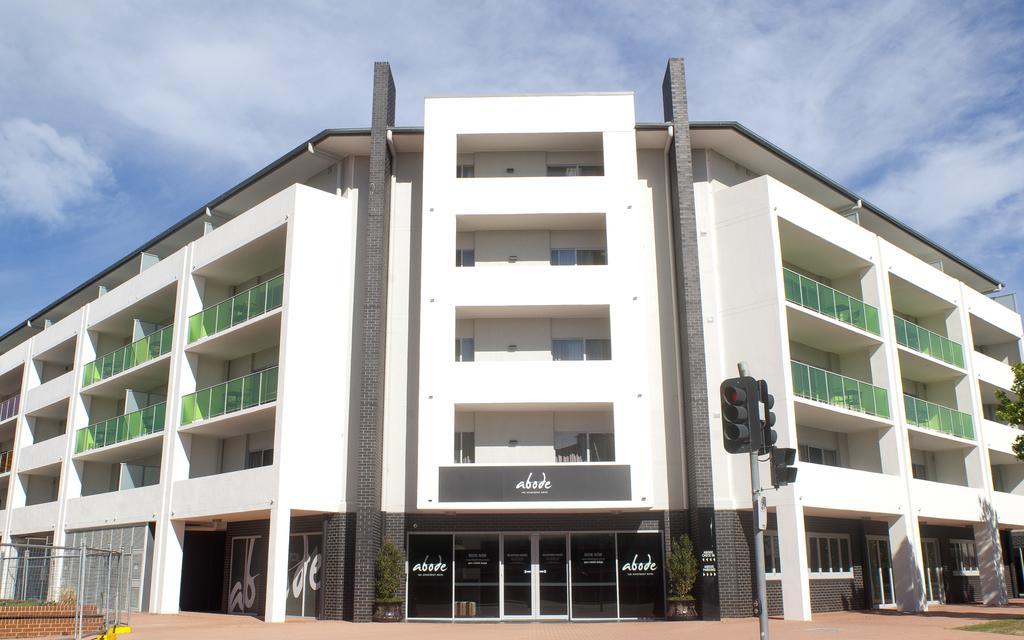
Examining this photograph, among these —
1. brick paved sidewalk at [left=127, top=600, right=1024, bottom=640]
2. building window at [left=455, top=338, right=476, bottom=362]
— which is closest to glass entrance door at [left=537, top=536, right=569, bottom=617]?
brick paved sidewalk at [left=127, top=600, right=1024, bottom=640]

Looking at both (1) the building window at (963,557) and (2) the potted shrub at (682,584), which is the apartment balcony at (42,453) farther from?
(1) the building window at (963,557)

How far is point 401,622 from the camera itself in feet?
81.0

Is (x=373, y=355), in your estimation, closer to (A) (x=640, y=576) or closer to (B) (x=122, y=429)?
(A) (x=640, y=576)

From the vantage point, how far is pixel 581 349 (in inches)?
1094

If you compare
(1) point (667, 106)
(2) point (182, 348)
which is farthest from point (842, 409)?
(2) point (182, 348)

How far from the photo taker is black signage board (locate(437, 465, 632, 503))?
2477cm

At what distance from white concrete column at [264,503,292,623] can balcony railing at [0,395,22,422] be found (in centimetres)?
2643

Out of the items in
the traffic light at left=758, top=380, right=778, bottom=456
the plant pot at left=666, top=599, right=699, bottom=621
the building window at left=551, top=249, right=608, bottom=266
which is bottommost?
the plant pot at left=666, top=599, right=699, bottom=621

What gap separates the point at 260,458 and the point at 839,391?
18860 millimetres

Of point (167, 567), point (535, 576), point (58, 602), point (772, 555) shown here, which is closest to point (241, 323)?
point (167, 567)

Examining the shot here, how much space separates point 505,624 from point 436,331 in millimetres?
8493

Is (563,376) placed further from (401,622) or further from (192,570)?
(192,570)

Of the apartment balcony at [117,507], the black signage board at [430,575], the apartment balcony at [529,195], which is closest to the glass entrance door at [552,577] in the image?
the black signage board at [430,575]

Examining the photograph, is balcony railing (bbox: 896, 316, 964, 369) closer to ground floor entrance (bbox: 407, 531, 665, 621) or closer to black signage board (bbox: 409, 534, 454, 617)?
ground floor entrance (bbox: 407, 531, 665, 621)
